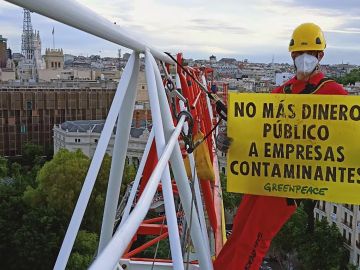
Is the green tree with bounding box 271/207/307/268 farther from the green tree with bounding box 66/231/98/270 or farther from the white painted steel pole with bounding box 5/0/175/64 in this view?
the white painted steel pole with bounding box 5/0/175/64

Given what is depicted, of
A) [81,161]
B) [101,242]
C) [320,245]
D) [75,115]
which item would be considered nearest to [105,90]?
[75,115]

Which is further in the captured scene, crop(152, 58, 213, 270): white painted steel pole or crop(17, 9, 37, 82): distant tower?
crop(17, 9, 37, 82): distant tower

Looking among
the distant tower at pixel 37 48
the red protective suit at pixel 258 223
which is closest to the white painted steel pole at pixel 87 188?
the red protective suit at pixel 258 223

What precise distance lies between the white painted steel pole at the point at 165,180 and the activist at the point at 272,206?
2.20 ft

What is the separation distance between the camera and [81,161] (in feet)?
102

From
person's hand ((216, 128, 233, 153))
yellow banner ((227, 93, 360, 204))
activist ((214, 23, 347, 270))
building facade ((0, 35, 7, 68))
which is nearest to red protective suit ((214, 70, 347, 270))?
activist ((214, 23, 347, 270))

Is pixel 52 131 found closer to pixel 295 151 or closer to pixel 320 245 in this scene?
pixel 320 245

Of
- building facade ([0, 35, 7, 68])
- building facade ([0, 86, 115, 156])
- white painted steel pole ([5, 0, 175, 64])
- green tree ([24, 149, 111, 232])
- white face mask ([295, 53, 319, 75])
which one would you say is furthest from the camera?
building facade ([0, 35, 7, 68])

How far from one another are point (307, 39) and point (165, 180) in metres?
1.64

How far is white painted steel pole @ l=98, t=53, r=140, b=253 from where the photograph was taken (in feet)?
11.8

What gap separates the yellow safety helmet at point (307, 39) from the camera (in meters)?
3.85

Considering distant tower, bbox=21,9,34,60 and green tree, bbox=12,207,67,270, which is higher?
distant tower, bbox=21,9,34,60

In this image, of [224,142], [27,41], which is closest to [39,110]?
[27,41]

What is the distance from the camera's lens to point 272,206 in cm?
375
